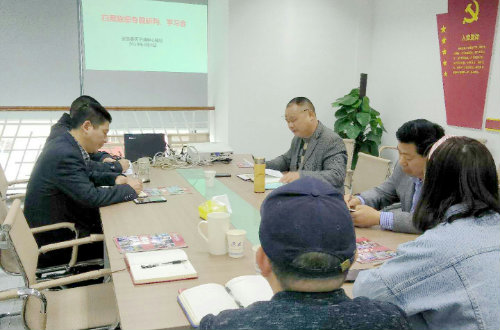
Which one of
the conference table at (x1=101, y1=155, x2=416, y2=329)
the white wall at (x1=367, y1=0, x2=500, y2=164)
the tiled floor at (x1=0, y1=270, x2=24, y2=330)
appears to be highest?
the white wall at (x1=367, y1=0, x2=500, y2=164)

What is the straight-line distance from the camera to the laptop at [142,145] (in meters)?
3.48

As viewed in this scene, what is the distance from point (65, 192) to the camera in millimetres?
2305

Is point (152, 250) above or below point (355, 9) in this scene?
below

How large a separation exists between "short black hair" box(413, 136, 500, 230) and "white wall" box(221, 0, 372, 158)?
12.8 feet

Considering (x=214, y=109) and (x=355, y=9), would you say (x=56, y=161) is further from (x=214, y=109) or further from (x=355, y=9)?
(x=355, y=9)

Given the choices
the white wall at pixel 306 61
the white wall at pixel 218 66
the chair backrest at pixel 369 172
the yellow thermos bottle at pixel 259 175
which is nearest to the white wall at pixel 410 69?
the white wall at pixel 306 61

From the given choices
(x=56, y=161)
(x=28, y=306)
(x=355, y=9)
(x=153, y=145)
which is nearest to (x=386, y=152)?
(x=355, y=9)

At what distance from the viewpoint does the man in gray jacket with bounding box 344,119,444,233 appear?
6.28ft

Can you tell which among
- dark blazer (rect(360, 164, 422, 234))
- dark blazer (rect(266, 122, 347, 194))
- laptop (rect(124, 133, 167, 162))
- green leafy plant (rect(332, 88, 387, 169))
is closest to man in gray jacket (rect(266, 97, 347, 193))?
dark blazer (rect(266, 122, 347, 194))

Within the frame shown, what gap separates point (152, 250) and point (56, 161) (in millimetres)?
946

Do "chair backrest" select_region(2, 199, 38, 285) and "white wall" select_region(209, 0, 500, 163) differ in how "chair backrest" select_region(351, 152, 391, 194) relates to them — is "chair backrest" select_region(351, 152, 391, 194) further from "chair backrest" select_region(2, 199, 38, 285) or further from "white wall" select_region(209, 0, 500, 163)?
"chair backrest" select_region(2, 199, 38, 285)

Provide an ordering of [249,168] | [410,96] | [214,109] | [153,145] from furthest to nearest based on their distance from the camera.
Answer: [214,109] < [410,96] < [153,145] < [249,168]

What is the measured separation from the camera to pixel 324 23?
197 inches

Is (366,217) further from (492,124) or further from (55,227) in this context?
(492,124)
